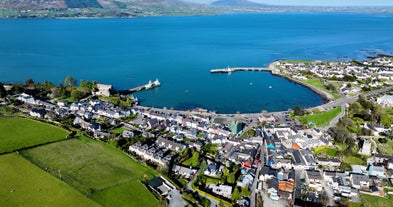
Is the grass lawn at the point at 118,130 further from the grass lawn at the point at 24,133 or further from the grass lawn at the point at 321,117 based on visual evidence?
the grass lawn at the point at 321,117

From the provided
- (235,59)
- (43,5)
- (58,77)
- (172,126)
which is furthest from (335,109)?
(43,5)

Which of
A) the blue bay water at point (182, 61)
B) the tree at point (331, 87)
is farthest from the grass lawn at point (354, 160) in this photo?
the tree at point (331, 87)

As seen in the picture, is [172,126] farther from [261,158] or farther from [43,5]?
[43,5]

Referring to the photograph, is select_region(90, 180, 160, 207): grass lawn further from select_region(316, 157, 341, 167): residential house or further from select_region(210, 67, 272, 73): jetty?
select_region(210, 67, 272, 73): jetty

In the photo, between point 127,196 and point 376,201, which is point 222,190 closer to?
point 127,196

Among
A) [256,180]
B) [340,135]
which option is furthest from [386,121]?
[256,180]

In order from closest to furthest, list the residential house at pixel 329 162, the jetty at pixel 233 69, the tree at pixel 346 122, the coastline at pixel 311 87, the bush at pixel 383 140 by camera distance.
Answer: the residential house at pixel 329 162
the bush at pixel 383 140
the tree at pixel 346 122
the coastline at pixel 311 87
the jetty at pixel 233 69
